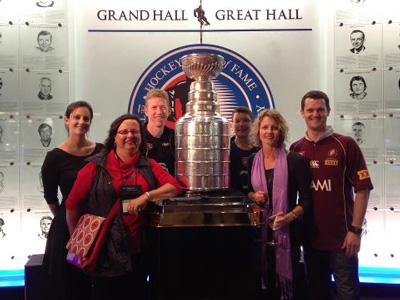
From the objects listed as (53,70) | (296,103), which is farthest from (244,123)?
(53,70)

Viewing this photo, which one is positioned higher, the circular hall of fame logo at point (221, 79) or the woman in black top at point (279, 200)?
the circular hall of fame logo at point (221, 79)

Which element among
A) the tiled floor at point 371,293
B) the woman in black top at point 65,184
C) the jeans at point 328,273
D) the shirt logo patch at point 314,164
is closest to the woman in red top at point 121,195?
the woman in black top at point 65,184

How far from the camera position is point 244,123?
2.62 metres

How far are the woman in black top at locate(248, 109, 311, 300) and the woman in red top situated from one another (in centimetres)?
51

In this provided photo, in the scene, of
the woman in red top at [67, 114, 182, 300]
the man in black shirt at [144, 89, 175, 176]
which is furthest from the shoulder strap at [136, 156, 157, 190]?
the man in black shirt at [144, 89, 175, 176]

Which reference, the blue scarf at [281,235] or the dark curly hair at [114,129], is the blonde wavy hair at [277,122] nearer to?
the blue scarf at [281,235]

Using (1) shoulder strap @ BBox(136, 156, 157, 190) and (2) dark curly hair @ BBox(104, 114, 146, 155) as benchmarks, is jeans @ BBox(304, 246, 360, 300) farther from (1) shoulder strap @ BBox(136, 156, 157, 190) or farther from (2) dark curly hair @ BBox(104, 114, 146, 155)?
(2) dark curly hair @ BBox(104, 114, 146, 155)

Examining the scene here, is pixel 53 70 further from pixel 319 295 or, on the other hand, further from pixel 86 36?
pixel 319 295

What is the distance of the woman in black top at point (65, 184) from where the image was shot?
7.20ft

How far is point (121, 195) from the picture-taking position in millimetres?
1818

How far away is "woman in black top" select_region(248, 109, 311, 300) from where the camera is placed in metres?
2.02

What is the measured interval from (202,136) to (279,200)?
0.53 meters

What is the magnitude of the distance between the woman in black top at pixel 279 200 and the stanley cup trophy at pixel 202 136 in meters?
0.23

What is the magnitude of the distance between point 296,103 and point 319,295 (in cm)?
179
